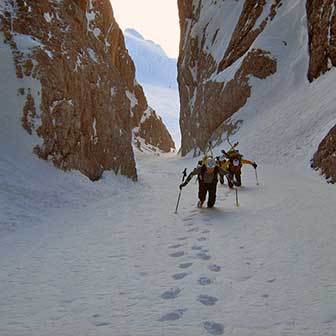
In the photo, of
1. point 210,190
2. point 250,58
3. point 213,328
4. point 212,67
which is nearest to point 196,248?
point 213,328

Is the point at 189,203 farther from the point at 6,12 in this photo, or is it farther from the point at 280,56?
the point at 280,56

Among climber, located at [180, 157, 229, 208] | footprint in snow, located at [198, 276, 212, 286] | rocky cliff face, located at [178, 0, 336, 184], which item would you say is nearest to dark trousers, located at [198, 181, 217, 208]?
climber, located at [180, 157, 229, 208]

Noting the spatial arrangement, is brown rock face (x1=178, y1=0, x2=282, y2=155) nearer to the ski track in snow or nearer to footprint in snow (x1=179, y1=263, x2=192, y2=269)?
the ski track in snow

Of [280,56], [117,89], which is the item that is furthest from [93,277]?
[280,56]

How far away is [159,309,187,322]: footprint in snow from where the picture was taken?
143 inches

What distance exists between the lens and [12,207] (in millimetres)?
8227

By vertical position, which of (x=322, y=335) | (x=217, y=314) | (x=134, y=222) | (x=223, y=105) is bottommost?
(x=322, y=335)

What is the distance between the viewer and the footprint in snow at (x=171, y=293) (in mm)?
4152

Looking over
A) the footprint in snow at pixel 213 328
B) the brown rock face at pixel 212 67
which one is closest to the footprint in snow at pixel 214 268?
the footprint in snow at pixel 213 328

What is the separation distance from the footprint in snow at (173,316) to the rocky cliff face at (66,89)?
27.9ft

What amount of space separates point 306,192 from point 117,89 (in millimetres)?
12023

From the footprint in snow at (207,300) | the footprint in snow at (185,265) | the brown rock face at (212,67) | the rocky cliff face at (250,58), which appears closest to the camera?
the footprint in snow at (207,300)

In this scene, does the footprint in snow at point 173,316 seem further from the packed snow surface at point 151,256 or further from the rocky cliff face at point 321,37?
the rocky cliff face at point 321,37

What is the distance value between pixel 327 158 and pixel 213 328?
11.6 m
